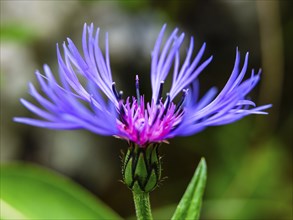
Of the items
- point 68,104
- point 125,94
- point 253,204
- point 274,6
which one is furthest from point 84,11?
Answer: point 68,104

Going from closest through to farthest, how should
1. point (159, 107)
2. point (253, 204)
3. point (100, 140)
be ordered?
point (159, 107)
point (253, 204)
point (100, 140)

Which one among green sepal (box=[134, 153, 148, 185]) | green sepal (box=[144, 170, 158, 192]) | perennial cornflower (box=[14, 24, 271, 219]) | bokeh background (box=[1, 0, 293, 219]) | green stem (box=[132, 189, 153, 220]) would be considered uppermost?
bokeh background (box=[1, 0, 293, 219])

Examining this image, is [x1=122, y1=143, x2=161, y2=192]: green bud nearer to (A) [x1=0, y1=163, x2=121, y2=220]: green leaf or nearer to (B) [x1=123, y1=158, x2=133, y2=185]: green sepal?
(B) [x1=123, y1=158, x2=133, y2=185]: green sepal

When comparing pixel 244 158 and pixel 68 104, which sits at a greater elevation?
pixel 244 158

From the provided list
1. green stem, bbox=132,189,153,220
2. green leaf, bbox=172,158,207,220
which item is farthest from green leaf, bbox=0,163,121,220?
green stem, bbox=132,189,153,220

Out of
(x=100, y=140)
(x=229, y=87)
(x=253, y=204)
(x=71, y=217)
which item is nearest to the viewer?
(x=229, y=87)

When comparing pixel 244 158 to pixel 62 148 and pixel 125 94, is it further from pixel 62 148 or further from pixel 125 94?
pixel 62 148

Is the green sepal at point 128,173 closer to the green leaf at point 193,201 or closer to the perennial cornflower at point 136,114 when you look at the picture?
the perennial cornflower at point 136,114
